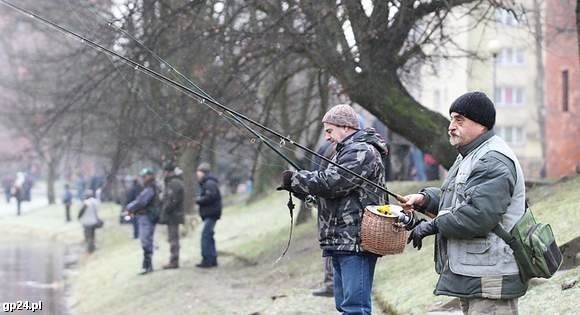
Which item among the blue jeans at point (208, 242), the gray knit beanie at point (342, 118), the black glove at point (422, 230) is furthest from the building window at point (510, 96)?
the black glove at point (422, 230)

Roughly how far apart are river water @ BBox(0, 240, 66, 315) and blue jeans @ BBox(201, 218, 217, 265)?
8.08ft

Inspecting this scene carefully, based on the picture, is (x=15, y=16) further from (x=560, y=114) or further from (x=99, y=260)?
(x=560, y=114)

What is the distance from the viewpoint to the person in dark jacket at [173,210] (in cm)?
1708

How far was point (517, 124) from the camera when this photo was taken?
213 ft

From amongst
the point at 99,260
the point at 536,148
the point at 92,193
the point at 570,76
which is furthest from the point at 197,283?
the point at 536,148

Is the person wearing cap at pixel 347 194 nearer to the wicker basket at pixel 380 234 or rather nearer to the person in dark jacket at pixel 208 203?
the wicker basket at pixel 380 234

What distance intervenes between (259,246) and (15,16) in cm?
981

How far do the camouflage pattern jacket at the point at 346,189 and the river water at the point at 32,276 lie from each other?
802cm

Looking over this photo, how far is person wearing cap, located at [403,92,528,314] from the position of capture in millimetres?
5422

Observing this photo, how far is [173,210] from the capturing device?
17203 millimetres

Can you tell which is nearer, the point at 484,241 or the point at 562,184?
the point at 484,241

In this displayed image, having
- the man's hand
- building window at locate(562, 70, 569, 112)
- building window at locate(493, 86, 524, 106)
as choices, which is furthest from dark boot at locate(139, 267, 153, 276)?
building window at locate(493, 86, 524, 106)

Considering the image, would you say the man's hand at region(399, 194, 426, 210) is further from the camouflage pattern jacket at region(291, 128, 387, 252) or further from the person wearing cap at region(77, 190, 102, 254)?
the person wearing cap at region(77, 190, 102, 254)

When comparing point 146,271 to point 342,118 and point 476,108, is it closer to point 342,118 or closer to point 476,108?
point 342,118
